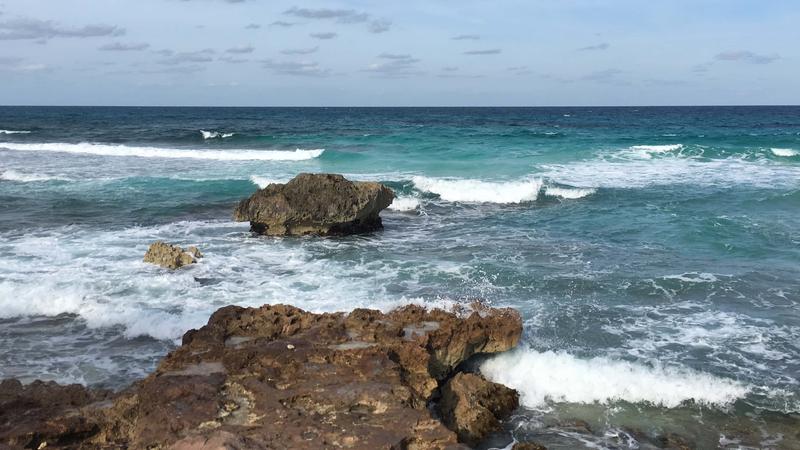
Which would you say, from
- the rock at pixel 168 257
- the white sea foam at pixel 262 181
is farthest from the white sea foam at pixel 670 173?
the rock at pixel 168 257

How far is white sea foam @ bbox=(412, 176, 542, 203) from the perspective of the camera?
21734 millimetres

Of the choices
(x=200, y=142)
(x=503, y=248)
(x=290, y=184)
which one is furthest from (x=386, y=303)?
(x=200, y=142)

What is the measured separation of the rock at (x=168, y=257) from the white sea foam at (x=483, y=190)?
10.6m

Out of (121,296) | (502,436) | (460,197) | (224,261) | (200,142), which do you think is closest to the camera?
(502,436)

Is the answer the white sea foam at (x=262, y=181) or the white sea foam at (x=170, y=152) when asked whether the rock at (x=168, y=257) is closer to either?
the white sea foam at (x=262, y=181)

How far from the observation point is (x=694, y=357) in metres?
8.96

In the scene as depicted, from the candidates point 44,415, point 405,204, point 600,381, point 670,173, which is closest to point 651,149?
point 670,173

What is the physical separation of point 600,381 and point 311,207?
8907 millimetres

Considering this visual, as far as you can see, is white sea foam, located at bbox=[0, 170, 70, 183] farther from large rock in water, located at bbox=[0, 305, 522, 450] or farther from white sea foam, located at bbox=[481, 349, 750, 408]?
white sea foam, located at bbox=[481, 349, 750, 408]

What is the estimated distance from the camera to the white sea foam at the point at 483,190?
71.3ft

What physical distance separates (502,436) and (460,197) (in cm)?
1537

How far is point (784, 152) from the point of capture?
33750 mm

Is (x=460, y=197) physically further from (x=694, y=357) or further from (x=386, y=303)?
(x=694, y=357)

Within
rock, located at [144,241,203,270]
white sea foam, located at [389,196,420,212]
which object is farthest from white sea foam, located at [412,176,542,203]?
rock, located at [144,241,203,270]
